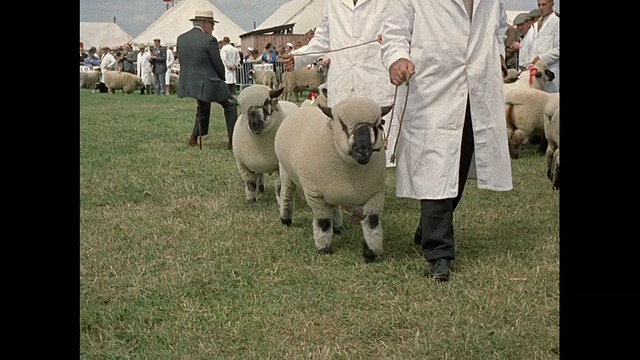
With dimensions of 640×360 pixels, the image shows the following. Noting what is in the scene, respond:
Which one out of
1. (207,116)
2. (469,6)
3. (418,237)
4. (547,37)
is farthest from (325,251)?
(207,116)

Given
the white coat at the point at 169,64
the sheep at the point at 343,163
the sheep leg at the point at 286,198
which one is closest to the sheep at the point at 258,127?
the sheep leg at the point at 286,198

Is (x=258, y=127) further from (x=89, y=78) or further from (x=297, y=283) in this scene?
(x=89, y=78)

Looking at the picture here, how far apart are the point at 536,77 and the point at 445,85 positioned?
190 inches

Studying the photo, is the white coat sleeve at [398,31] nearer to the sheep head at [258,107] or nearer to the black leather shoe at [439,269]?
the black leather shoe at [439,269]

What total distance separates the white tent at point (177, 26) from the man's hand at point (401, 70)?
3128cm

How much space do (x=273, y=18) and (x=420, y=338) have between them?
33981 millimetres

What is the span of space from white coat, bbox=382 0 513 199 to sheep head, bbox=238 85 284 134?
1883 mm

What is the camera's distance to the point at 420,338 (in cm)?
350

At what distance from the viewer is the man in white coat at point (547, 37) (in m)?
8.37

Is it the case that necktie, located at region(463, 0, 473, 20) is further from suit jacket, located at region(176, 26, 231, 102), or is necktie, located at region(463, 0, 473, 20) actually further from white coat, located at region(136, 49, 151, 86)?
white coat, located at region(136, 49, 151, 86)

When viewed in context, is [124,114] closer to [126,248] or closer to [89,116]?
[89,116]

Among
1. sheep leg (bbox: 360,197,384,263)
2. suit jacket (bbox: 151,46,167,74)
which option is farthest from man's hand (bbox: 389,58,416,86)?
suit jacket (bbox: 151,46,167,74)

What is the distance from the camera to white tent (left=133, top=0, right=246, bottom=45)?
35969mm
